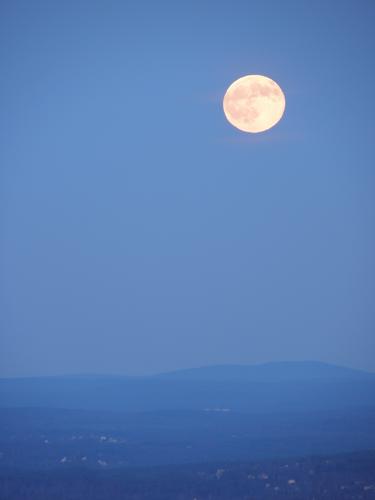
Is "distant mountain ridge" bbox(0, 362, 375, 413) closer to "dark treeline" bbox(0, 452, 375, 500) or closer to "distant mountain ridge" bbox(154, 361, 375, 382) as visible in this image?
"distant mountain ridge" bbox(154, 361, 375, 382)

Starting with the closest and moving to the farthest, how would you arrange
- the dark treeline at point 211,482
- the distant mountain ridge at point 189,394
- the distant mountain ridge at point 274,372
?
the dark treeline at point 211,482
the distant mountain ridge at point 189,394
the distant mountain ridge at point 274,372

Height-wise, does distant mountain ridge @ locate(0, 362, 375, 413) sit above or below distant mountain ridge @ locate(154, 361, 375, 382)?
below

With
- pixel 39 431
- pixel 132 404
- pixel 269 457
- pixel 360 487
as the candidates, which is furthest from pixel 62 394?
pixel 360 487

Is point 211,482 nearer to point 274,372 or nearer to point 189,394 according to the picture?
point 189,394

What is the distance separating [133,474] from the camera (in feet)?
119

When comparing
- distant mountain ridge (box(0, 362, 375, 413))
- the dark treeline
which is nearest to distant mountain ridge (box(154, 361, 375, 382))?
distant mountain ridge (box(0, 362, 375, 413))

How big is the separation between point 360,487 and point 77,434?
25.8 m

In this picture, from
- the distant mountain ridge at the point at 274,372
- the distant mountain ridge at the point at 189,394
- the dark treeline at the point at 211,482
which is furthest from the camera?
the distant mountain ridge at the point at 274,372

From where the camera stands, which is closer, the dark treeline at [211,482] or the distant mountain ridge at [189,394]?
the dark treeline at [211,482]

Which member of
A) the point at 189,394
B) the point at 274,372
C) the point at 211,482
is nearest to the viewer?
the point at 211,482

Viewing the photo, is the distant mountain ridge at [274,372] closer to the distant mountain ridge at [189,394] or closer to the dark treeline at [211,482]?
the distant mountain ridge at [189,394]

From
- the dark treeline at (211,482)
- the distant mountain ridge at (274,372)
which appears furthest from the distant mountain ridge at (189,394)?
the dark treeline at (211,482)

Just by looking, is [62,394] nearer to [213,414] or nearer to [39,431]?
[213,414]

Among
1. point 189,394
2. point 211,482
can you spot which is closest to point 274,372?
point 189,394
